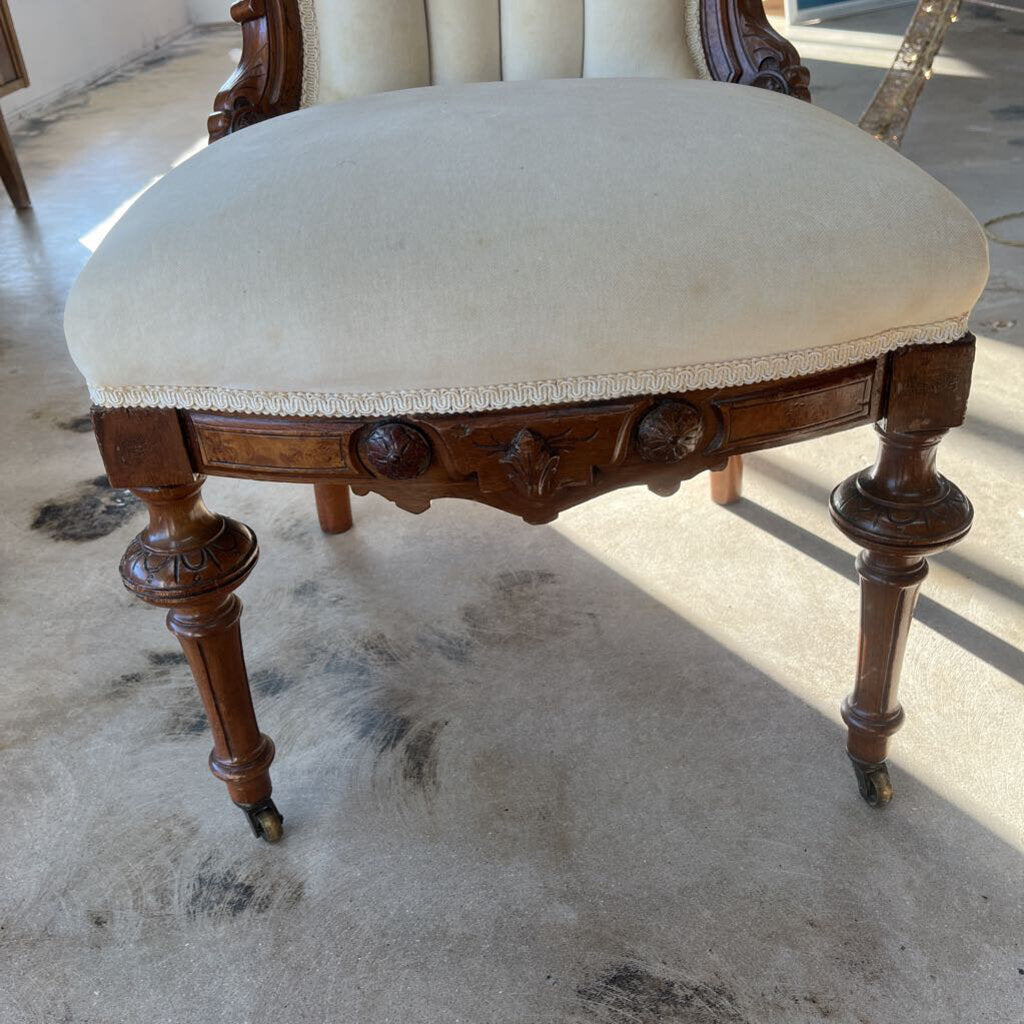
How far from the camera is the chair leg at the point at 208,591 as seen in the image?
734mm

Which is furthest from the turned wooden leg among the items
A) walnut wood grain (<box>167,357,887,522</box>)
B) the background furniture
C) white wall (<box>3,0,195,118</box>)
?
white wall (<box>3,0,195,118</box>)

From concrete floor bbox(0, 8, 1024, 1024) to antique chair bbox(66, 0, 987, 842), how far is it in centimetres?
22

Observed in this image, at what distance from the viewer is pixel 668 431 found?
2.21 feet

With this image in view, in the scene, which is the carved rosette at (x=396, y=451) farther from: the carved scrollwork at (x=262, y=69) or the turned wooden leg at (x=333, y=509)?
the turned wooden leg at (x=333, y=509)

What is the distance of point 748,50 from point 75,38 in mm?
3785

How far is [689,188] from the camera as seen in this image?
0.65 meters

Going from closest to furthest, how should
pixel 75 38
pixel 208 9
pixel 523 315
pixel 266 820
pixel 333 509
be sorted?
pixel 523 315, pixel 266 820, pixel 333 509, pixel 75 38, pixel 208 9

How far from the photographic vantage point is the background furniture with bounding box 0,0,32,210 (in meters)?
2.47

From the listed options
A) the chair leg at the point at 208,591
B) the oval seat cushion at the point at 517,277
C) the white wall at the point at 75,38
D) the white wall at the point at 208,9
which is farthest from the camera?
the white wall at the point at 208,9

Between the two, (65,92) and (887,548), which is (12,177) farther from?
(887,548)

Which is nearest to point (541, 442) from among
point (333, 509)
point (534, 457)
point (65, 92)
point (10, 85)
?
point (534, 457)

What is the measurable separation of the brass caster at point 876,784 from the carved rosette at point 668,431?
36cm

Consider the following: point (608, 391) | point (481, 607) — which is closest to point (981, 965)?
point (608, 391)

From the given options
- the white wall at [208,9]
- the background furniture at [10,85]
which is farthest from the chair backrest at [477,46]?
the white wall at [208,9]
